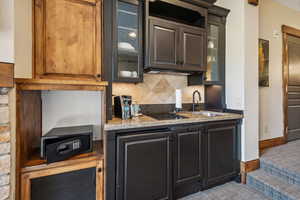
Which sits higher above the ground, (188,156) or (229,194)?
(188,156)

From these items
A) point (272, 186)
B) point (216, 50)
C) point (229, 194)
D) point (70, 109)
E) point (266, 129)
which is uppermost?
point (216, 50)

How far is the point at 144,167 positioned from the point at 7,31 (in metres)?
1.57

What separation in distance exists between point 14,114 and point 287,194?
9.28ft

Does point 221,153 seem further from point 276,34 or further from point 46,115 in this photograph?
point 276,34

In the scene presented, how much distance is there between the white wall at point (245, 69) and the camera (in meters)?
2.23

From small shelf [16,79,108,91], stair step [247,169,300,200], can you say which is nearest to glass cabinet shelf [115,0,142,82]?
small shelf [16,79,108,91]

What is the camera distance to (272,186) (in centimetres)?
190

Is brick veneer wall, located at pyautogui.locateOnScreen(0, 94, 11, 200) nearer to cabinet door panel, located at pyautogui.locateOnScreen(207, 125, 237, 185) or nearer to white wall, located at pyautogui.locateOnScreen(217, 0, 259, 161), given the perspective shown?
cabinet door panel, located at pyautogui.locateOnScreen(207, 125, 237, 185)

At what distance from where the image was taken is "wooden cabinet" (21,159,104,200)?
121cm

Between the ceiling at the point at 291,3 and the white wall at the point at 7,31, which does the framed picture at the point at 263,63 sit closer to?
the ceiling at the point at 291,3

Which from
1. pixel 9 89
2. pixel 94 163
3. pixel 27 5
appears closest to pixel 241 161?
pixel 94 163

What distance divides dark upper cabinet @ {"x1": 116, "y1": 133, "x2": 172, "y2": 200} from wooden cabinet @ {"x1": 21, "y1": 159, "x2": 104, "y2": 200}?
0.21 m

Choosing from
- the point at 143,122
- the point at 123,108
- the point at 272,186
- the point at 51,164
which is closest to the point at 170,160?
the point at 143,122

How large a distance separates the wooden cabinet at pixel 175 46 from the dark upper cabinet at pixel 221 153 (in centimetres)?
89
